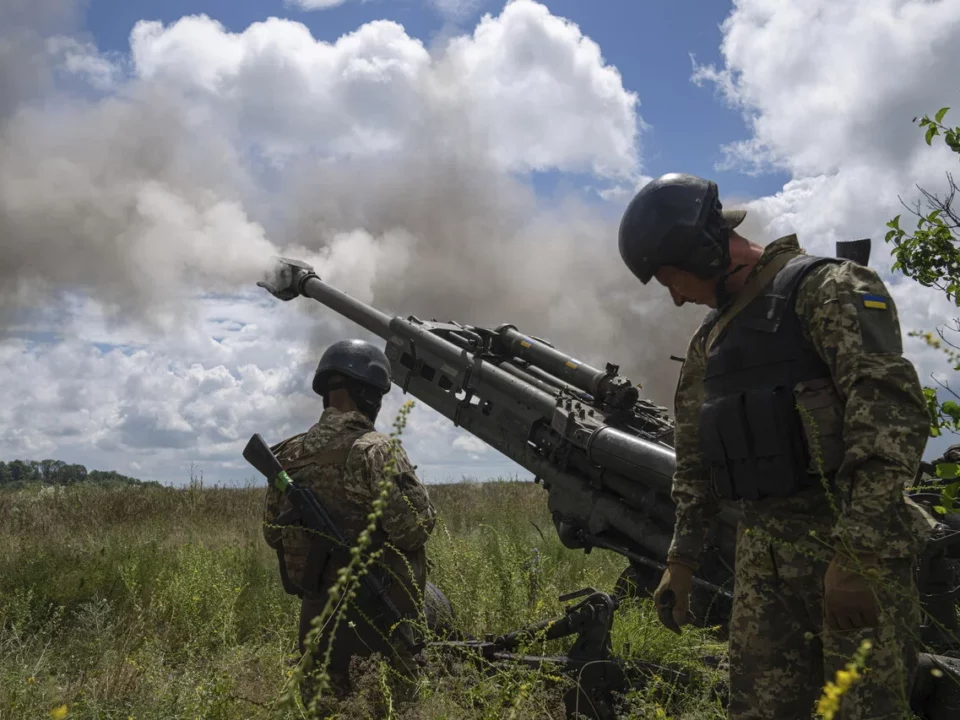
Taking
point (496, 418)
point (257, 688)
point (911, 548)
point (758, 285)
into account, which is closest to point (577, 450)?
point (496, 418)

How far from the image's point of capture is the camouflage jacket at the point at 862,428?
2.12 m

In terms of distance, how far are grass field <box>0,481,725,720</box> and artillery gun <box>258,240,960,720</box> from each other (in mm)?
426

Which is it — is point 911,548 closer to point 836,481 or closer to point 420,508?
point 836,481

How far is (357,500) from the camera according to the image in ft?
12.8

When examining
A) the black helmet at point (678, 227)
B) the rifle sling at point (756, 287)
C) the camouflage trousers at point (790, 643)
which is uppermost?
the black helmet at point (678, 227)

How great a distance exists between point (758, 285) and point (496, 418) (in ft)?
13.9

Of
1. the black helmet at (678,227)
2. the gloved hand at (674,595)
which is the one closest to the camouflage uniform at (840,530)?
the black helmet at (678,227)

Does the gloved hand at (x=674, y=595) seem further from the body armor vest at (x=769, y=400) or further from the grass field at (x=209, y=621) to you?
the grass field at (x=209, y=621)

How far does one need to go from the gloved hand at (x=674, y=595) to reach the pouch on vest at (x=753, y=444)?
373 mm

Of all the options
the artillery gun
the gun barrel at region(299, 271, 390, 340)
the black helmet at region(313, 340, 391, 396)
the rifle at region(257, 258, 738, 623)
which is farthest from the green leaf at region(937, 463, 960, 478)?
the gun barrel at region(299, 271, 390, 340)

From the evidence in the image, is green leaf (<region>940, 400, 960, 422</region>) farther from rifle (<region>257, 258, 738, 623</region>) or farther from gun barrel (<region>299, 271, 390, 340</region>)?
gun barrel (<region>299, 271, 390, 340</region>)

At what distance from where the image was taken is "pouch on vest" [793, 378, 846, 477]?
230 centimetres

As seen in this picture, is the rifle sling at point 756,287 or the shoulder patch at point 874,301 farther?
the rifle sling at point 756,287

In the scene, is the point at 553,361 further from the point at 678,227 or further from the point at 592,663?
the point at 678,227
